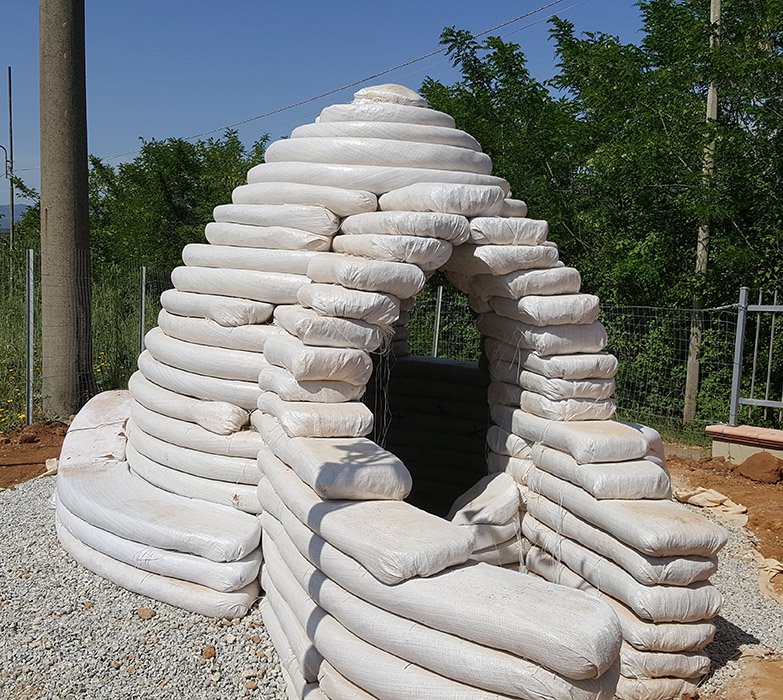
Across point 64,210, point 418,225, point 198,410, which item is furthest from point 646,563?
point 64,210

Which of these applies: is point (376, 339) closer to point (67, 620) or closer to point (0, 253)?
point (67, 620)

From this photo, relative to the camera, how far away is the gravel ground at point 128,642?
3793mm

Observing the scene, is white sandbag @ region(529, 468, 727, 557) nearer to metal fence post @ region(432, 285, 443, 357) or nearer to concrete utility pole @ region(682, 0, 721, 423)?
concrete utility pole @ region(682, 0, 721, 423)

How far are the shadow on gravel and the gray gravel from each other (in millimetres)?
2341

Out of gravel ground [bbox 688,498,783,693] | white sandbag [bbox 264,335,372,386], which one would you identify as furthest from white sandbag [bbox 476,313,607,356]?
gravel ground [bbox 688,498,783,693]

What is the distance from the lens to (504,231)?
4652 mm

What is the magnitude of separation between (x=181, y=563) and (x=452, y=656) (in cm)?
229

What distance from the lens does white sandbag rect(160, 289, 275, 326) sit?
194 inches

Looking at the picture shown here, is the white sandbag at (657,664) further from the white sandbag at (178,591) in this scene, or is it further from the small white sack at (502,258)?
the small white sack at (502,258)

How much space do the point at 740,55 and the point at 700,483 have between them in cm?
524

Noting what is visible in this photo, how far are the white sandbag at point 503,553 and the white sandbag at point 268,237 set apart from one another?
211 centimetres

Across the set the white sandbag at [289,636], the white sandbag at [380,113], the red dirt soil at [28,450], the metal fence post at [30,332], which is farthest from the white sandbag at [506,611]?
the metal fence post at [30,332]

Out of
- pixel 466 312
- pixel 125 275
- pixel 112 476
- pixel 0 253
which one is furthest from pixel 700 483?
pixel 0 253

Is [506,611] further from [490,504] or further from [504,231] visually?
[504,231]
